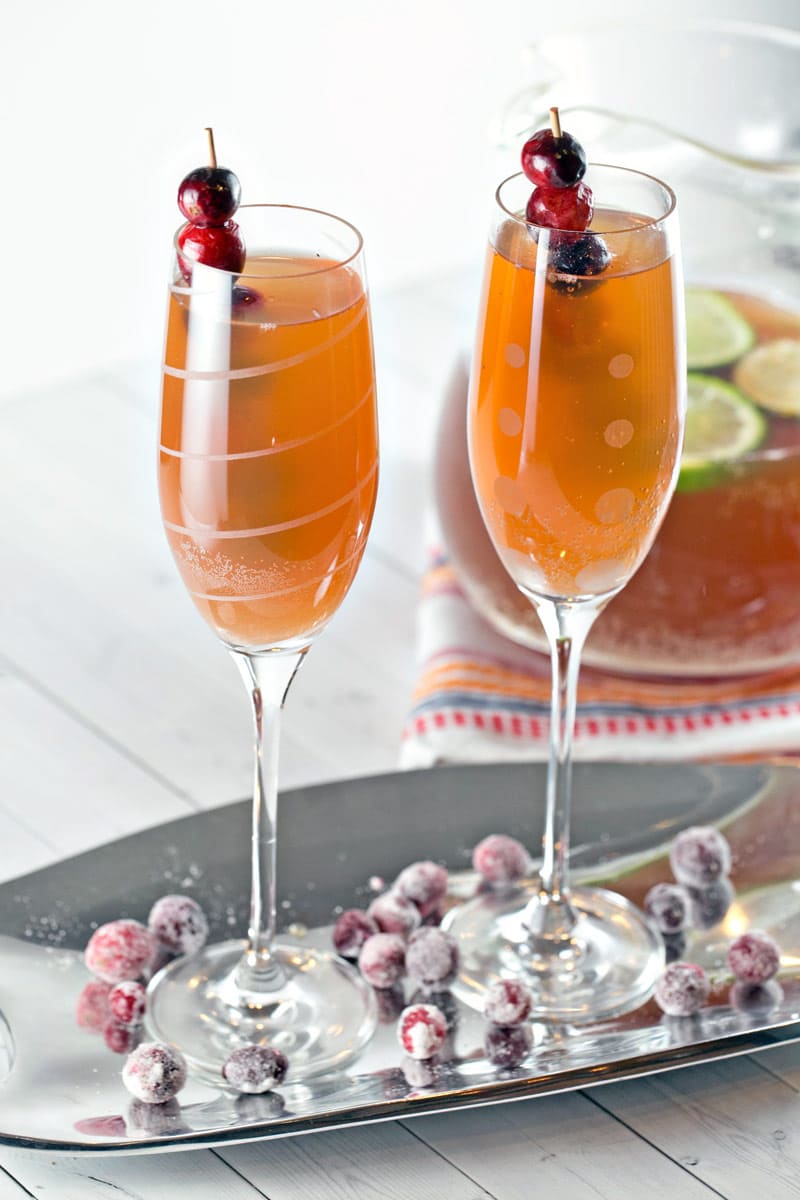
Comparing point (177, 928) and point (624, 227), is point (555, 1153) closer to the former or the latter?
point (177, 928)

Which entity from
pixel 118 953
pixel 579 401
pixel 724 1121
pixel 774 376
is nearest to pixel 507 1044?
pixel 724 1121

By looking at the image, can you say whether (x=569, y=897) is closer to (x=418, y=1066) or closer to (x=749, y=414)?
(x=418, y=1066)

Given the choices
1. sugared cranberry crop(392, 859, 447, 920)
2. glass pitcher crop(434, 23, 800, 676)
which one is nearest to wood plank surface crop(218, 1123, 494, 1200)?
sugared cranberry crop(392, 859, 447, 920)

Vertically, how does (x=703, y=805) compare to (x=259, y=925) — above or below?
above

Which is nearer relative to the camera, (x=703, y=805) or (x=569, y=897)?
(x=569, y=897)

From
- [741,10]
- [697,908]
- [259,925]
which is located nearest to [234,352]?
[259,925]

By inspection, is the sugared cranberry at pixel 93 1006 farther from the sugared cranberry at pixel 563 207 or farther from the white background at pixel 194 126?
the white background at pixel 194 126
